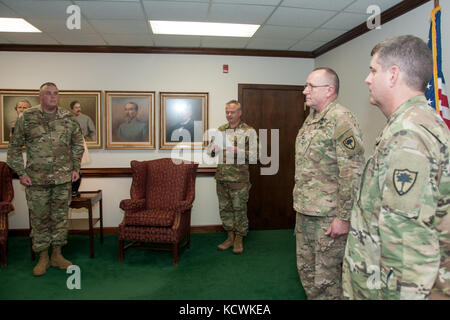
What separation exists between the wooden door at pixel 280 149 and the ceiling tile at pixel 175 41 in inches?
42.0

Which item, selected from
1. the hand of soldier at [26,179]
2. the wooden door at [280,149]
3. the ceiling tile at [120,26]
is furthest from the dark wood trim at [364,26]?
the hand of soldier at [26,179]

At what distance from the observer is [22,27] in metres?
3.76

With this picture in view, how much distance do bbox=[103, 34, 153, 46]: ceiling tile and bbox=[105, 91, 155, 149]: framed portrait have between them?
661 millimetres

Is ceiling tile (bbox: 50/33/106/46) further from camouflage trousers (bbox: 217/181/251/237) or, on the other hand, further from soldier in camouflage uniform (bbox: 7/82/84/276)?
camouflage trousers (bbox: 217/181/251/237)

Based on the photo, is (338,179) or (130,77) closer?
(338,179)

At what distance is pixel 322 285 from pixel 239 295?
1.00 m

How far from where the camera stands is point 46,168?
3.23 meters

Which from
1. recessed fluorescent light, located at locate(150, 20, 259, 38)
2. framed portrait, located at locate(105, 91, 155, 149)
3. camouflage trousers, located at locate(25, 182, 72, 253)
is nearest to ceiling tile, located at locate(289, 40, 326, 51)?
recessed fluorescent light, located at locate(150, 20, 259, 38)

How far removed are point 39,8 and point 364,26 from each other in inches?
132

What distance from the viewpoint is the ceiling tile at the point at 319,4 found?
9.71ft

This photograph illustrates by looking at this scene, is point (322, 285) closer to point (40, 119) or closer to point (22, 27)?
point (40, 119)

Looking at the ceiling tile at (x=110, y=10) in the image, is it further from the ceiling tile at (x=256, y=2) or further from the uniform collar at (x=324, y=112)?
the uniform collar at (x=324, y=112)

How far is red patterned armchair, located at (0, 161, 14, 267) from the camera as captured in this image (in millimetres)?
3371
